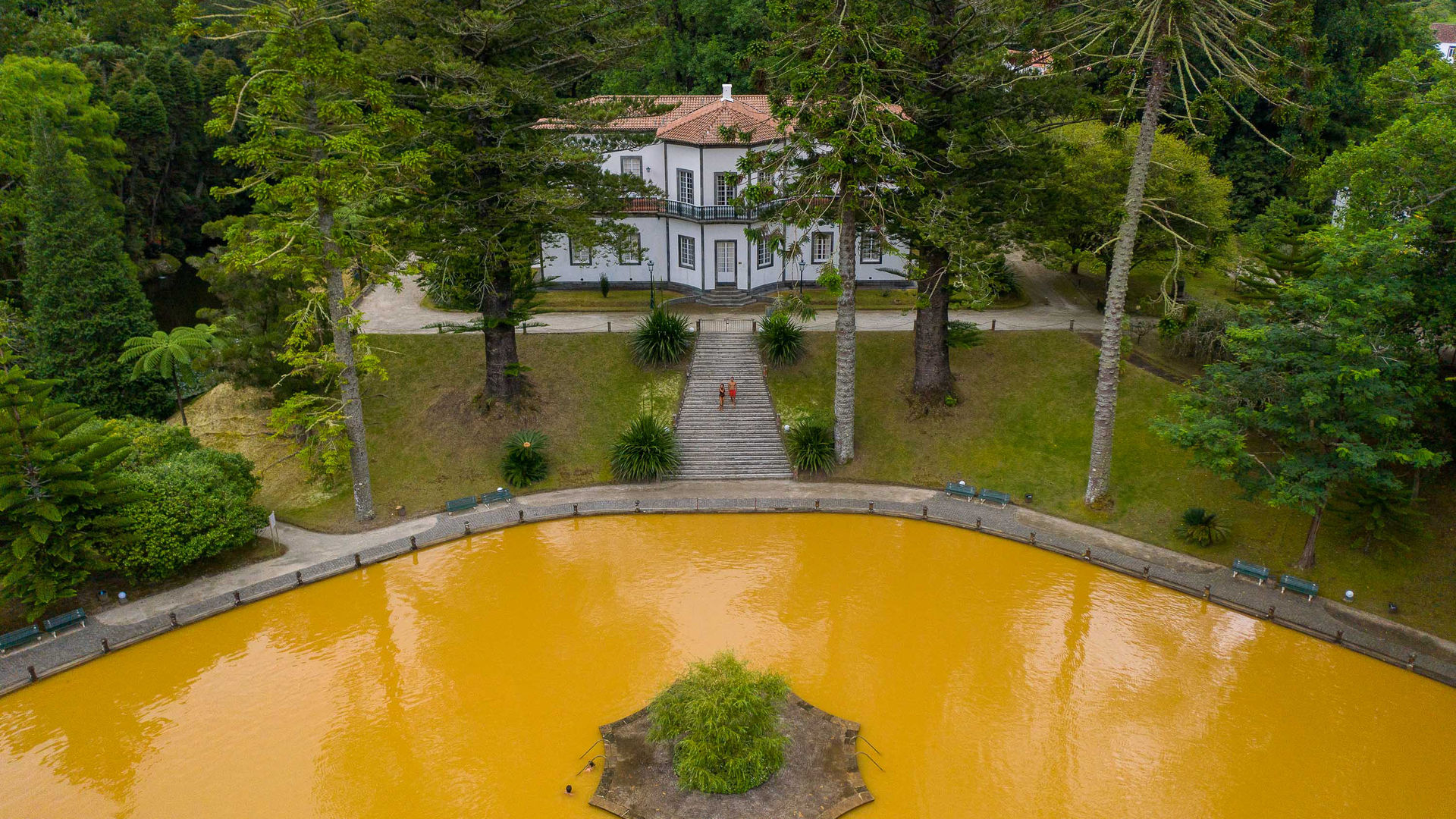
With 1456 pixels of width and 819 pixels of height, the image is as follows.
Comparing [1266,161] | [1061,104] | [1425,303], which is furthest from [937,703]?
[1266,161]

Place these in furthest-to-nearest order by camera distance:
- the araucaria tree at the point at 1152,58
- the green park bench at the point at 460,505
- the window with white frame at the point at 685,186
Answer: the window with white frame at the point at 685,186 → the green park bench at the point at 460,505 → the araucaria tree at the point at 1152,58

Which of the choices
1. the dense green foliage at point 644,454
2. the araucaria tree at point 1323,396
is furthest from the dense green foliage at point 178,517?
the araucaria tree at point 1323,396

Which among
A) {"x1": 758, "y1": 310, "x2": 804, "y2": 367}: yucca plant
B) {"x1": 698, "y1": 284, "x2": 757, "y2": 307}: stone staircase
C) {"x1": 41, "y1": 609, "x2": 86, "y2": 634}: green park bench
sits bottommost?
{"x1": 41, "y1": 609, "x2": 86, "y2": 634}: green park bench

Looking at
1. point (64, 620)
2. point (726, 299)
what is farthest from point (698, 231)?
point (64, 620)

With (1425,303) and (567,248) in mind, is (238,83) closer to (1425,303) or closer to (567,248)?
(567,248)

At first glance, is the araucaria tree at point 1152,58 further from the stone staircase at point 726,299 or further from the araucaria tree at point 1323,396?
the stone staircase at point 726,299

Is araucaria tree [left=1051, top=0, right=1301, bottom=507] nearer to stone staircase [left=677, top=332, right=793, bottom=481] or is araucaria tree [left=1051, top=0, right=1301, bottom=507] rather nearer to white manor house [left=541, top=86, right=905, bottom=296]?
stone staircase [left=677, top=332, right=793, bottom=481]

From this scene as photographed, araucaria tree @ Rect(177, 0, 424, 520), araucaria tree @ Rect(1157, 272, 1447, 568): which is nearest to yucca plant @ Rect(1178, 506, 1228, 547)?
araucaria tree @ Rect(1157, 272, 1447, 568)
